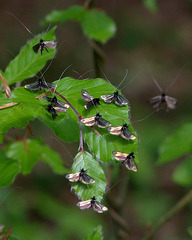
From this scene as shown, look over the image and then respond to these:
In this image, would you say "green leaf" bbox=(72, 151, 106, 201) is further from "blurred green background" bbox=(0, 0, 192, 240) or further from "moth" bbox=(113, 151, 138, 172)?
"blurred green background" bbox=(0, 0, 192, 240)

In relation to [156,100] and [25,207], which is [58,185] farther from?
[156,100]

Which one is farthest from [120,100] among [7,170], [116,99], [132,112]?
[132,112]

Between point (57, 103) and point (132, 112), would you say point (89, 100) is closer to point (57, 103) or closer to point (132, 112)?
point (57, 103)

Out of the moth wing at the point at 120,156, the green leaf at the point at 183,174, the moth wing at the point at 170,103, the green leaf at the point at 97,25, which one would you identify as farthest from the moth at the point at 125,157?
the green leaf at the point at 183,174

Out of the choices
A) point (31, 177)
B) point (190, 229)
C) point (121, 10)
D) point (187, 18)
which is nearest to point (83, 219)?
point (31, 177)

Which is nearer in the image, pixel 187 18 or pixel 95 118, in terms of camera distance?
pixel 95 118

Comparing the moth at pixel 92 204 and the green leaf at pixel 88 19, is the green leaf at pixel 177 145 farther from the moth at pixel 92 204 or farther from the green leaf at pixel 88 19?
the moth at pixel 92 204
